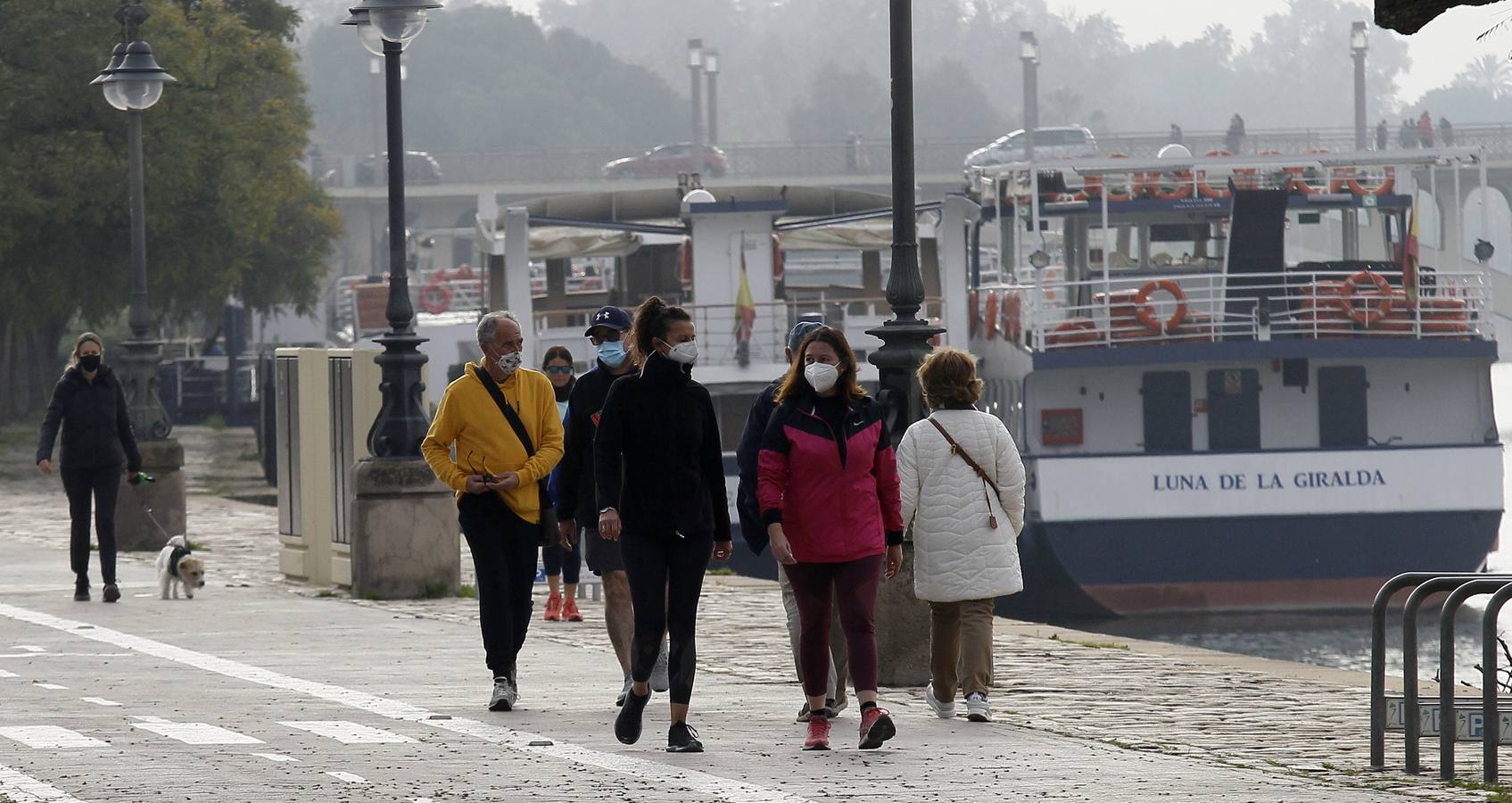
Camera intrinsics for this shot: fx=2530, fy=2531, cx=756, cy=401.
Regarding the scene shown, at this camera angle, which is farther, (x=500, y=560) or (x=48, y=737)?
(x=500, y=560)

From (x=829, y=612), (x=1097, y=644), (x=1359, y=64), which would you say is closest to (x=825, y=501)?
(x=829, y=612)

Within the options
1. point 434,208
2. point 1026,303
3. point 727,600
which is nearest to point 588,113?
point 434,208

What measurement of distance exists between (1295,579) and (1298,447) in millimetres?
1525

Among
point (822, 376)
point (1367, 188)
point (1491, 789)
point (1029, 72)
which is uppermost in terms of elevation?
point (1029, 72)

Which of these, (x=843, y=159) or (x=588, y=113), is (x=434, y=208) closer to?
(x=843, y=159)

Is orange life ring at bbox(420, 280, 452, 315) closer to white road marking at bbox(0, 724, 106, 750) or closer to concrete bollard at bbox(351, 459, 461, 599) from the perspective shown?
concrete bollard at bbox(351, 459, 461, 599)

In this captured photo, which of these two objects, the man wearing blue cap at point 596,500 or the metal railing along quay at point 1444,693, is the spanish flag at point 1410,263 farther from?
the metal railing along quay at point 1444,693

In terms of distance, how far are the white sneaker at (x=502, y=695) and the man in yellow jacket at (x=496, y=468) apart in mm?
98

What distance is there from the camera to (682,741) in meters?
8.76

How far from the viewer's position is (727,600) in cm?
1648

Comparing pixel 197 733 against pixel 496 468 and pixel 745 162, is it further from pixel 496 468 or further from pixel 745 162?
pixel 745 162

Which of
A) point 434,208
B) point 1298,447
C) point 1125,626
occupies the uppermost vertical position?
point 434,208

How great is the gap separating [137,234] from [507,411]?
39.1 ft

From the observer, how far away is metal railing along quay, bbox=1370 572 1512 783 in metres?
8.08
